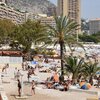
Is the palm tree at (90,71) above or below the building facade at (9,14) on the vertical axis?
below

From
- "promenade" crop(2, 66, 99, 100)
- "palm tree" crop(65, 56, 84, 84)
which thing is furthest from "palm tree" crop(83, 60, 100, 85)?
"promenade" crop(2, 66, 99, 100)

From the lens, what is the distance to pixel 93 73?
25.9 meters

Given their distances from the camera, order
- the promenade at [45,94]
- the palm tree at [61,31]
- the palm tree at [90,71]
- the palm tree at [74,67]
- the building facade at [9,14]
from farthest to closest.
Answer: the building facade at [9,14], the palm tree at [61,31], the palm tree at [90,71], the palm tree at [74,67], the promenade at [45,94]

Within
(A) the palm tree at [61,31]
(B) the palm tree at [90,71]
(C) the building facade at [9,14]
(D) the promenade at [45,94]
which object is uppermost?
(C) the building facade at [9,14]

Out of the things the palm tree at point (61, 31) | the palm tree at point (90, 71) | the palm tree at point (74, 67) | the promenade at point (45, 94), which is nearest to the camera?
the promenade at point (45, 94)

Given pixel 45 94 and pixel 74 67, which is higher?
pixel 74 67

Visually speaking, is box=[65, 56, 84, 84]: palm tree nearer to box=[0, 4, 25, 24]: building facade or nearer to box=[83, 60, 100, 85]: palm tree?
box=[83, 60, 100, 85]: palm tree

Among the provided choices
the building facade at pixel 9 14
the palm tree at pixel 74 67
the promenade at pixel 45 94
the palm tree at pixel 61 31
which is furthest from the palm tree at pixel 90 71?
the building facade at pixel 9 14

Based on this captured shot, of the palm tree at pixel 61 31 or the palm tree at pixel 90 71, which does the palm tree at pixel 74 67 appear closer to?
the palm tree at pixel 90 71

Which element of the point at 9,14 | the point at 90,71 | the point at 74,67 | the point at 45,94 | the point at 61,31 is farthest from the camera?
the point at 9,14

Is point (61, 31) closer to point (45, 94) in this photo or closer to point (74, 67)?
point (74, 67)

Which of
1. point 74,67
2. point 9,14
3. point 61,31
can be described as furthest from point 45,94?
point 9,14

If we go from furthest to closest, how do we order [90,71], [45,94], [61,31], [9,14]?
[9,14]
[90,71]
[61,31]
[45,94]

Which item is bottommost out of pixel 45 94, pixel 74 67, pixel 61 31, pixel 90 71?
pixel 45 94
